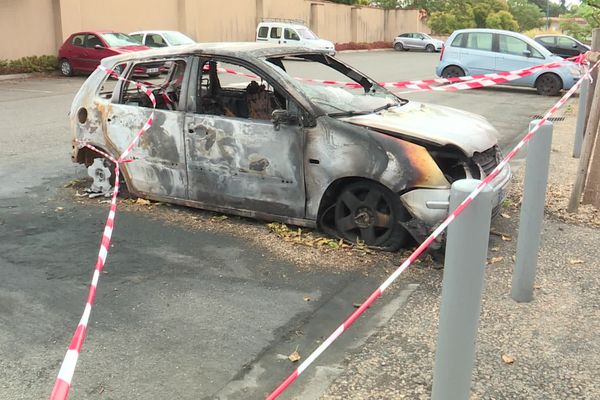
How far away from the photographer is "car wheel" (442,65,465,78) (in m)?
18.1

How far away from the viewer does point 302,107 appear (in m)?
5.12

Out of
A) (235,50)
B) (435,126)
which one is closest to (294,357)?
(435,126)

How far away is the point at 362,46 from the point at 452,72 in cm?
2704

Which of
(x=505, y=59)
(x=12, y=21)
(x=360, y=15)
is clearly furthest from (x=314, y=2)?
(x=505, y=59)

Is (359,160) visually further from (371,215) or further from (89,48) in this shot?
(89,48)

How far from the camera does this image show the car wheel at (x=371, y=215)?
4897 millimetres

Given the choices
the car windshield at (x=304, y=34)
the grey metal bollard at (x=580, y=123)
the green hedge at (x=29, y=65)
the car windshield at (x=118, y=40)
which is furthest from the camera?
the car windshield at (x=304, y=34)

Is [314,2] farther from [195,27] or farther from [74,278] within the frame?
[74,278]

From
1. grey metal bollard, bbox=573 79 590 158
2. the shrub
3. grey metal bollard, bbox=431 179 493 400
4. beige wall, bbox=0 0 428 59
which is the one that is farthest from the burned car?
the shrub

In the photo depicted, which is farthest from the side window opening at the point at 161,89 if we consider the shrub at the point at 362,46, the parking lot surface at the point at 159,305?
the shrub at the point at 362,46

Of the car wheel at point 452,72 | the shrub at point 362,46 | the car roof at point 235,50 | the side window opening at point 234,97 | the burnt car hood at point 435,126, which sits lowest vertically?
the car wheel at point 452,72

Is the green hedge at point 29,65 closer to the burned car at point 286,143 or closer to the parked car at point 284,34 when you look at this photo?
the parked car at point 284,34

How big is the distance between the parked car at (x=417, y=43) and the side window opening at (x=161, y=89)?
3990 centimetres

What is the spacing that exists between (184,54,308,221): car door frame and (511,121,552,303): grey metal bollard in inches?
72.8
